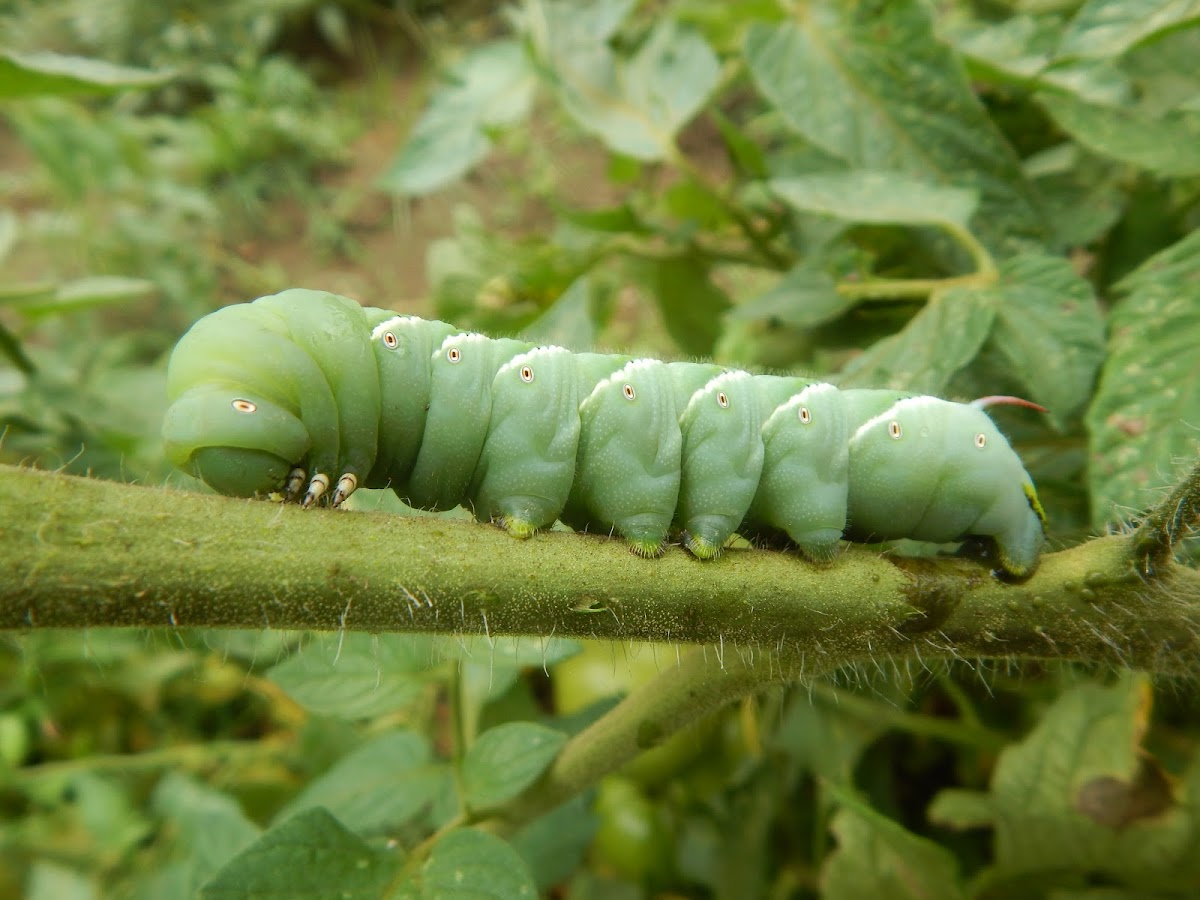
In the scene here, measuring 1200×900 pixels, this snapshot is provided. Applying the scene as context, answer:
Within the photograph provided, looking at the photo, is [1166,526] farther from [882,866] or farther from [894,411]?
[882,866]

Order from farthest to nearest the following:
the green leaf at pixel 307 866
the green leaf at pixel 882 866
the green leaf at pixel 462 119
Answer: the green leaf at pixel 462 119 → the green leaf at pixel 882 866 → the green leaf at pixel 307 866

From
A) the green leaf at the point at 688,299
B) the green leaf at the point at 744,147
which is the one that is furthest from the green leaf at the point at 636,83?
the green leaf at the point at 688,299

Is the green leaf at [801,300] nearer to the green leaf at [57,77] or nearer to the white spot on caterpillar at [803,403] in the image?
the white spot on caterpillar at [803,403]

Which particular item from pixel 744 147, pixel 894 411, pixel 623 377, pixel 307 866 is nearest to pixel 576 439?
pixel 623 377

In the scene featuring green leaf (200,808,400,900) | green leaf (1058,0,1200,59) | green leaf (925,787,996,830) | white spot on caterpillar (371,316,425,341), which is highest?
green leaf (1058,0,1200,59)

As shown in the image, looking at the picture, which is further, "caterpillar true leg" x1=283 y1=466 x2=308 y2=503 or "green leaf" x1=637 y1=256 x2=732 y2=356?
"green leaf" x1=637 y1=256 x2=732 y2=356

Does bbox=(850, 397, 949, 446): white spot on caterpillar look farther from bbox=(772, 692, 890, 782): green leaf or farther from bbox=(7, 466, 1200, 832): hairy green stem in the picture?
bbox=(772, 692, 890, 782): green leaf

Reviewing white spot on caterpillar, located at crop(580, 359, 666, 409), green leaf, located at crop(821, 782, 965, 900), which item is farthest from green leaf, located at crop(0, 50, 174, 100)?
green leaf, located at crop(821, 782, 965, 900)
